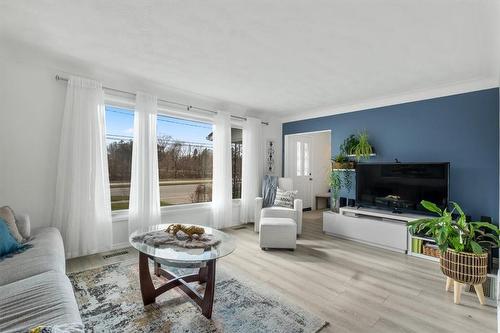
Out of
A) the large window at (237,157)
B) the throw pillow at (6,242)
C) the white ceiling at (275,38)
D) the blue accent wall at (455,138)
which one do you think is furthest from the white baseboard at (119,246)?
the blue accent wall at (455,138)

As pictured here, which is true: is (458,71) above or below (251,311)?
above

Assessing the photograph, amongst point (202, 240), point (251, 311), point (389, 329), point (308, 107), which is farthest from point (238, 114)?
point (389, 329)

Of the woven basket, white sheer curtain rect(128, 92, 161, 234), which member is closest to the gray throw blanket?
white sheer curtain rect(128, 92, 161, 234)

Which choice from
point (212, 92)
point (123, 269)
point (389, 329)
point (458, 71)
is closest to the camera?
point (389, 329)

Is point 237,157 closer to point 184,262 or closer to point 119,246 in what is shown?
point 119,246

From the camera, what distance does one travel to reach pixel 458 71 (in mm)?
3033

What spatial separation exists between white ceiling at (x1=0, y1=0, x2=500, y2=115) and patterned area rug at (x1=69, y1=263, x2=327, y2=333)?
96.1 inches

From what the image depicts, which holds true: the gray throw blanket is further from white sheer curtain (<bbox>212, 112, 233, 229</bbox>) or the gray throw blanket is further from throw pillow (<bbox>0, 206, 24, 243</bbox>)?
throw pillow (<bbox>0, 206, 24, 243</bbox>)

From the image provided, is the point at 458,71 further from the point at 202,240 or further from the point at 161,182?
the point at 161,182

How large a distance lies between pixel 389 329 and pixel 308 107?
3950 mm

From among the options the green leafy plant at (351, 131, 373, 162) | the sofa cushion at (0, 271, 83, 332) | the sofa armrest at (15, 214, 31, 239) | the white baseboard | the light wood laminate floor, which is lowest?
the light wood laminate floor

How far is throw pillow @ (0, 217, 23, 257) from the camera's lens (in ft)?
6.74

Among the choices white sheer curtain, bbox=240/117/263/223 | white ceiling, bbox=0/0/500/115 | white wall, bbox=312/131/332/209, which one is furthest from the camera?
white wall, bbox=312/131/332/209

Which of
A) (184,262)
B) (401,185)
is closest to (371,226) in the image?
(401,185)
